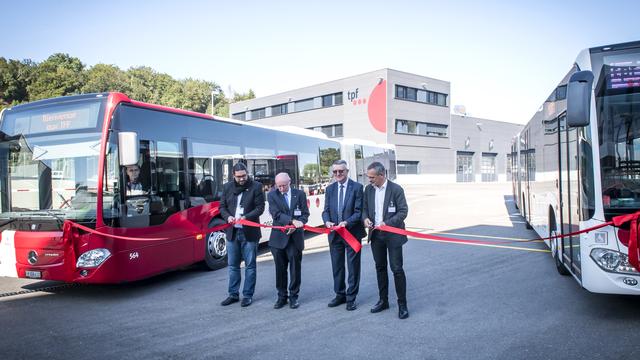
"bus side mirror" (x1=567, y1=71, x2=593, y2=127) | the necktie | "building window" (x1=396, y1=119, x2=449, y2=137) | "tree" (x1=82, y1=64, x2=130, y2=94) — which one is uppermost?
"tree" (x1=82, y1=64, x2=130, y2=94)

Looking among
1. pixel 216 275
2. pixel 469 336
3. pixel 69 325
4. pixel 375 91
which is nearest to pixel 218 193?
pixel 216 275

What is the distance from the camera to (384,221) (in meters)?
5.24

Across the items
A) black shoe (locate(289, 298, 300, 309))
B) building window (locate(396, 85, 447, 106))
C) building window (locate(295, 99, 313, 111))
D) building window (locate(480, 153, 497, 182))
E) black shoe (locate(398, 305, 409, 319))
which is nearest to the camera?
black shoe (locate(398, 305, 409, 319))

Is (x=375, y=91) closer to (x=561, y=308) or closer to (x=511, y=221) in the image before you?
(x=511, y=221)

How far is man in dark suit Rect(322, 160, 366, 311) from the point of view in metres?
5.61

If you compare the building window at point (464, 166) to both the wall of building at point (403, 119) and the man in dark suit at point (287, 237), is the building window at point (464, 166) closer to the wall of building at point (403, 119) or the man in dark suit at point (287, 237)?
the wall of building at point (403, 119)

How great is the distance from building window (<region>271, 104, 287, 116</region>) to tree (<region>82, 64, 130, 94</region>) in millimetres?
22986

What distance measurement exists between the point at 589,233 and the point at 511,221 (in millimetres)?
10347

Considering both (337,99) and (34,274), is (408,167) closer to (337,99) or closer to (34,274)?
(337,99)

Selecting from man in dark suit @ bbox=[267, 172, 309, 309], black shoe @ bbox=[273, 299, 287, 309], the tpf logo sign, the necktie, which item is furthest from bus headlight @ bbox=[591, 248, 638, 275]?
the tpf logo sign

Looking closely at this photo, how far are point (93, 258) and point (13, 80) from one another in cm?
5391

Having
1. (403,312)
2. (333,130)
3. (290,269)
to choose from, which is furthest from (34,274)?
(333,130)

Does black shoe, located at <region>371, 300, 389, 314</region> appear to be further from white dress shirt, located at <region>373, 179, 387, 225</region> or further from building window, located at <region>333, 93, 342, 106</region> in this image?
building window, located at <region>333, 93, 342, 106</region>

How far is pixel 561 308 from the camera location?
5.44m
